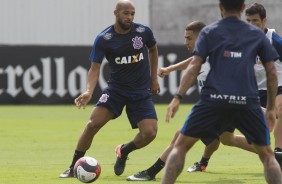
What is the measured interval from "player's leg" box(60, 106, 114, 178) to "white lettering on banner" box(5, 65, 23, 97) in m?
16.7

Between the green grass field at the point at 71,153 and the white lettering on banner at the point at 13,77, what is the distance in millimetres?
4138

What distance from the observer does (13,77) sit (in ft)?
94.5

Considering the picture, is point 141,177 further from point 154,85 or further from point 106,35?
point 106,35

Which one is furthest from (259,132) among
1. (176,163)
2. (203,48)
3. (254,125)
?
(203,48)

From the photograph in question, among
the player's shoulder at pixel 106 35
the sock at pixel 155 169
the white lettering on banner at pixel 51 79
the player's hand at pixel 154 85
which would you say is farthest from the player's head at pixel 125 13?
the white lettering on banner at pixel 51 79

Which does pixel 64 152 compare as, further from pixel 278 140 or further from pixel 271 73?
pixel 271 73

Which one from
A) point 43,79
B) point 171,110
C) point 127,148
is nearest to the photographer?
point 171,110

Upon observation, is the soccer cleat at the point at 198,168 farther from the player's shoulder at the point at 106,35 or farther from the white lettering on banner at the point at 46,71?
the white lettering on banner at the point at 46,71

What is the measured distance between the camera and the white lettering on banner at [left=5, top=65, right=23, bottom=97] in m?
28.8

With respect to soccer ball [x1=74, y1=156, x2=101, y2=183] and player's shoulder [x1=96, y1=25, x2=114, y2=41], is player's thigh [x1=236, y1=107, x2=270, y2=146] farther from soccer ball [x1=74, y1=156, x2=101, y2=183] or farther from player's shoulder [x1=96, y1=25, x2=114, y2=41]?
player's shoulder [x1=96, y1=25, x2=114, y2=41]

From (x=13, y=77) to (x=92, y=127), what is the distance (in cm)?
1701

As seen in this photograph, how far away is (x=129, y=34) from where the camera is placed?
12.2 metres

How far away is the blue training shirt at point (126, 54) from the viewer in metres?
12.1

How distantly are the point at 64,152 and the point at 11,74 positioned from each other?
44.3ft
